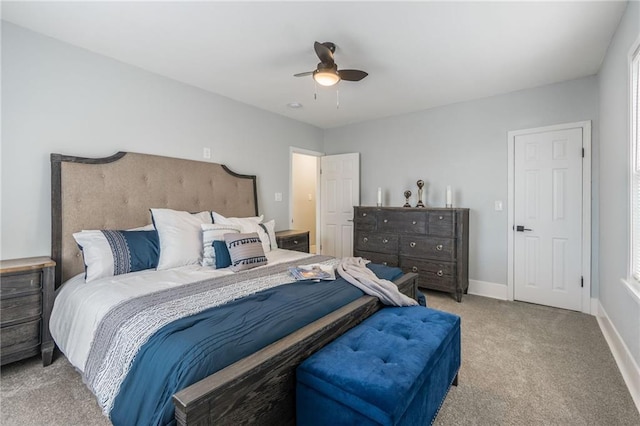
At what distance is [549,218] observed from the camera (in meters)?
3.46

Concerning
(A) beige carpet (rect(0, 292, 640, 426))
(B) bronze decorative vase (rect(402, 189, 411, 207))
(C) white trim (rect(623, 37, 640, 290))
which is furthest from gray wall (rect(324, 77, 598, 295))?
(C) white trim (rect(623, 37, 640, 290))

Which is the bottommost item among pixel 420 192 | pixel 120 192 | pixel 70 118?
pixel 120 192

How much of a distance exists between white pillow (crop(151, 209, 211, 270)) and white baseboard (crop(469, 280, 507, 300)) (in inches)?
134

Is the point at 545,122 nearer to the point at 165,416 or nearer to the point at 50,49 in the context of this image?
the point at 165,416

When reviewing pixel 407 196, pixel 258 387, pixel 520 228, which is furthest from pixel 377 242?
pixel 258 387

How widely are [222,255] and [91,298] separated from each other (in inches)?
35.1

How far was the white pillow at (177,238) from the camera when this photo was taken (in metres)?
2.47

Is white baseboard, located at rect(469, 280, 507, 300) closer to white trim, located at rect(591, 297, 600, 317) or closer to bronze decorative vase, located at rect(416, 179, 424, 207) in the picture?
white trim, located at rect(591, 297, 600, 317)

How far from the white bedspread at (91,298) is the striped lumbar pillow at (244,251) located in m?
0.10

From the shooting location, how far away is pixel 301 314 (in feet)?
5.25

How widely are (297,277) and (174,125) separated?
2.31 meters

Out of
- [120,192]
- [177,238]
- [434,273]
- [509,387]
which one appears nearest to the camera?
[509,387]

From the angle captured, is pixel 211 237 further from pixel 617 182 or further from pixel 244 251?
pixel 617 182

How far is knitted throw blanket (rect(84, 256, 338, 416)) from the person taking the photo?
4.51 ft
